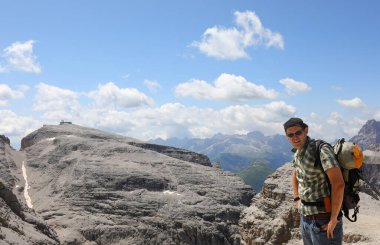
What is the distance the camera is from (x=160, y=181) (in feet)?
319

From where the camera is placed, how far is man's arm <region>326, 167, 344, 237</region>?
776cm

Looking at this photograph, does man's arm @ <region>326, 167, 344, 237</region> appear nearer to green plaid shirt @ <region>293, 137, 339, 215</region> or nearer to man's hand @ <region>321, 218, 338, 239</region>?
man's hand @ <region>321, 218, 338, 239</region>

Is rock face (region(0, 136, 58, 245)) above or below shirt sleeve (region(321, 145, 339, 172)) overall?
below

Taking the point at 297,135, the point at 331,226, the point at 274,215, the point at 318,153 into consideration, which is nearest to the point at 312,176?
Result: the point at 318,153

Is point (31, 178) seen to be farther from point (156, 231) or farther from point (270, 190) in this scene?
point (270, 190)

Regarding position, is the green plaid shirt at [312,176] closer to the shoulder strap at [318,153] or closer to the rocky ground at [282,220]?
the shoulder strap at [318,153]

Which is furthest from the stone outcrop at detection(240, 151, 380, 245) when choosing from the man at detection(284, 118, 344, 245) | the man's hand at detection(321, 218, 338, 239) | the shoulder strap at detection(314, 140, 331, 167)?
the man's hand at detection(321, 218, 338, 239)

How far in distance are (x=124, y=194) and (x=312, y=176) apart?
82.9 m

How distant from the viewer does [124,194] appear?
88.6 metres

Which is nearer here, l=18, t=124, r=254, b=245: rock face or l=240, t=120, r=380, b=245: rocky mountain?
l=240, t=120, r=380, b=245: rocky mountain

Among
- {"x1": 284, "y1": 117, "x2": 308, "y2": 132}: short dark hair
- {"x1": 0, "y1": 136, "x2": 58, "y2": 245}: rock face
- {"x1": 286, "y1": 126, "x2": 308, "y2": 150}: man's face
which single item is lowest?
{"x1": 0, "y1": 136, "x2": 58, "y2": 245}: rock face

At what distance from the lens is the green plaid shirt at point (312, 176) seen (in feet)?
26.0

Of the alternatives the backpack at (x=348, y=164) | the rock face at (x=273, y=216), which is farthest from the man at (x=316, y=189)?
the rock face at (x=273, y=216)

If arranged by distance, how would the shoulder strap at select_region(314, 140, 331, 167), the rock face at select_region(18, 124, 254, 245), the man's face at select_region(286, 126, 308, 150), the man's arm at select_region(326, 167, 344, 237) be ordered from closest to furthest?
1. the man's arm at select_region(326, 167, 344, 237)
2. the shoulder strap at select_region(314, 140, 331, 167)
3. the man's face at select_region(286, 126, 308, 150)
4. the rock face at select_region(18, 124, 254, 245)
